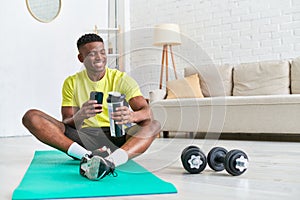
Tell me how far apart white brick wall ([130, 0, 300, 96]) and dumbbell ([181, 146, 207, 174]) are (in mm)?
2923

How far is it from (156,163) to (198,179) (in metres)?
0.40

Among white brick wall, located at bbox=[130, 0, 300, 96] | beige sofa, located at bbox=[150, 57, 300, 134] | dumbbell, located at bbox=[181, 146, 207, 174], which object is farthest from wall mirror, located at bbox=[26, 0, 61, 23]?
dumbbell, located at bbox=[181, 146, 207, 174]

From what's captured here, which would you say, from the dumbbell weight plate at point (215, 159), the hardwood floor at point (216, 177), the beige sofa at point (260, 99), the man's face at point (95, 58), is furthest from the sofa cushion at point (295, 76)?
the man's face at point (95, 58)

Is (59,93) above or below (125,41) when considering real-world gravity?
below

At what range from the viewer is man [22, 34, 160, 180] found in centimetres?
168

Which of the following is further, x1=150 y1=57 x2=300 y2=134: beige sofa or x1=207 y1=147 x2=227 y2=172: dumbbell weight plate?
x1=150 y1=57 x2=300 y2=134: beige sofa

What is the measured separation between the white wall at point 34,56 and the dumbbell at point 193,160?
3660 mm

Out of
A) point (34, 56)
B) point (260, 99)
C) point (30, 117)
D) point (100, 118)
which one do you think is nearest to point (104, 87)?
point (100, 118)

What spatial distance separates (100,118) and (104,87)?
0.16 m

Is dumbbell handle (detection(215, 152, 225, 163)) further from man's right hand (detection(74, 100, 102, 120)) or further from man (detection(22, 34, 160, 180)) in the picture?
man's right hand (detection(74, 100, 102, 120))

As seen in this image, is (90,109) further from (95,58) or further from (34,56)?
(34,56)

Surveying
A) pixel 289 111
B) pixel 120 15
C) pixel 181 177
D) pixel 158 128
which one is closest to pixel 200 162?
pixel 181 177

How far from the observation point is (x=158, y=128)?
1896mm

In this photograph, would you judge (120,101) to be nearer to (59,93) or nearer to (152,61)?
(152,61)
